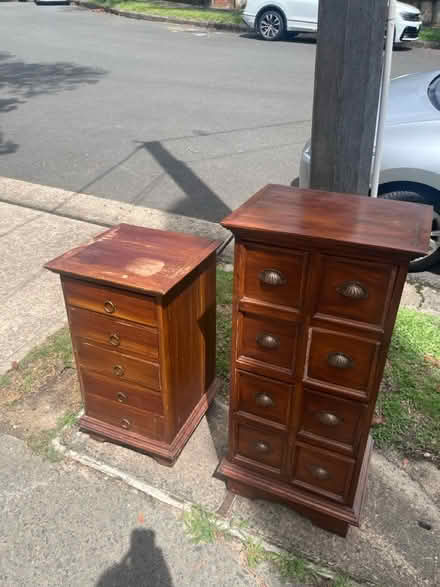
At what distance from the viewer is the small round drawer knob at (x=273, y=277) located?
72.0 inches

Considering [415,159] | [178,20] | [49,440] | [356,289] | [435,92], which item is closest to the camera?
[356,289]

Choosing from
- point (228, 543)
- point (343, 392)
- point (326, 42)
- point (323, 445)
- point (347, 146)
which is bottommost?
point (228, 543)

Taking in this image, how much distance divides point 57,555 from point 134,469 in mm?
535

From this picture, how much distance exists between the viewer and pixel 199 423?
9.21 ft

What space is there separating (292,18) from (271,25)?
2.92 ft

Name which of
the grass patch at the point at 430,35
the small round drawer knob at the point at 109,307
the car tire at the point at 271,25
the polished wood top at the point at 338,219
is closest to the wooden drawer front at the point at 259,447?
the small round drawer knob at the point at 109,307

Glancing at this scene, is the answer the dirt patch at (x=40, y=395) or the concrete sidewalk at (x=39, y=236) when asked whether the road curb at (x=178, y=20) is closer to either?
the concrete sidewalk at (x=39, y=236)

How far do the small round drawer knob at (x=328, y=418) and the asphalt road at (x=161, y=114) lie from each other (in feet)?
11.2

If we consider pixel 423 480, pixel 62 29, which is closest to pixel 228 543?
pixel 423 480

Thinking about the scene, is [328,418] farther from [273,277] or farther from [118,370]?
[118,370]

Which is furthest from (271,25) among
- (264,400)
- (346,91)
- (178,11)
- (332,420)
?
(332,420)

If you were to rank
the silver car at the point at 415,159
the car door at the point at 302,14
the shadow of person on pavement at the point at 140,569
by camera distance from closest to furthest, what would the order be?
the shadow of person on pavement at the point at 140,569, the silver car at the point at 415,159, the car door at the point at 302,14

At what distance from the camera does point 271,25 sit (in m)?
14.1

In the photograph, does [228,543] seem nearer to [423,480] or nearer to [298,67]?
[423,480]
